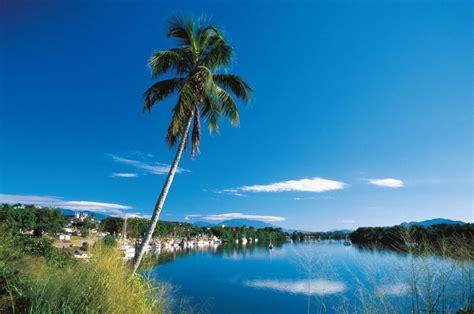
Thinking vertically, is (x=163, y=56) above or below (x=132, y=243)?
above

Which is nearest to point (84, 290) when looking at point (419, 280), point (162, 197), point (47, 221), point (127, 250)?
point (127, 250)

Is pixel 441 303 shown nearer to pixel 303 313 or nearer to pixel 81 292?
pixel 81 292

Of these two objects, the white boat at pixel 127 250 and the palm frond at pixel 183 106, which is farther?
the palm frond at pixel 183 106

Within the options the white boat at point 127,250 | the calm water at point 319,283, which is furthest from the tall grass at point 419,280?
the white boat at point 127,250

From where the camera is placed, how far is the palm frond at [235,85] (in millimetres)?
9367

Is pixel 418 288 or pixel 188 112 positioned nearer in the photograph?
pixel 418 288

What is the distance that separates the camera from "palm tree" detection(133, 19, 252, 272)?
8.35 meters

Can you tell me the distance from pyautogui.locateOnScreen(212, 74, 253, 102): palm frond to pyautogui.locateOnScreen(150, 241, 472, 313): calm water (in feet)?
16.5

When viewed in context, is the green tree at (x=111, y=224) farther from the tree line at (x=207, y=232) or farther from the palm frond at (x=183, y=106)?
the tree line at (x=207, y=232)

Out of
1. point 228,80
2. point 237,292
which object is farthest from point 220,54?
point 237,292

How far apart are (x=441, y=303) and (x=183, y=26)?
29.8 ft

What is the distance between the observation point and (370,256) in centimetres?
477

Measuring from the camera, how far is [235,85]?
9477mm

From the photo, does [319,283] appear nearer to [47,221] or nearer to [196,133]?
[196,133]
